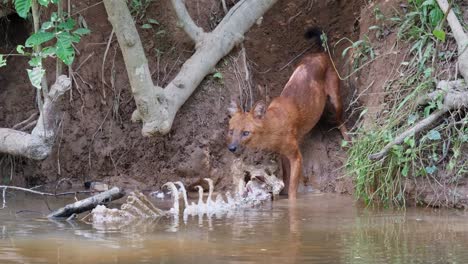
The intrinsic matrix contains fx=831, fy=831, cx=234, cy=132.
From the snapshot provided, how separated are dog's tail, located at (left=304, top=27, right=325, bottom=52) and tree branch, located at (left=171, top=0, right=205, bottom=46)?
1.29m

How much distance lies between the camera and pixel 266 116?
877cm

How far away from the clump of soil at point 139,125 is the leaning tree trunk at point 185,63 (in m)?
0.31

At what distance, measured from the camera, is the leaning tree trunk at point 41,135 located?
7.25 m

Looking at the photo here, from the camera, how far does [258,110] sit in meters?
8.67

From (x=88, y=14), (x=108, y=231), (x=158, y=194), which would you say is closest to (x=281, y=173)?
(x=158, y=194)

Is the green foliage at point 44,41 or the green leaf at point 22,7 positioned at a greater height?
the green leaf at point 22,7

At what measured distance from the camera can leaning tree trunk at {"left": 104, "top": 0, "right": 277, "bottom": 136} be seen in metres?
7.34

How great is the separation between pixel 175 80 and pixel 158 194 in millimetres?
1144

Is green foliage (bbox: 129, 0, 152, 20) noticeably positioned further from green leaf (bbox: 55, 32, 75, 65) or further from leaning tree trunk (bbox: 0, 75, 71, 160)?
green leaf (bbox: 55, 32, 75, 65)

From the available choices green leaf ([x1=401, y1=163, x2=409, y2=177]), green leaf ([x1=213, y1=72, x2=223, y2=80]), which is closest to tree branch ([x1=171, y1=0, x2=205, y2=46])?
green leaf ([x1=213, y1=72, x2=223, y2=80])

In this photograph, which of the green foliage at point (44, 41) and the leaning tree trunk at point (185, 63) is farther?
the leaning tree trunk at point (185, 63)

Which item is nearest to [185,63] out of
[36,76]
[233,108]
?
[233,108]

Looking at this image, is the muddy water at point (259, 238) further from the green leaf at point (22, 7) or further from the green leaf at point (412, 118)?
the green leaf at point (22, 7)

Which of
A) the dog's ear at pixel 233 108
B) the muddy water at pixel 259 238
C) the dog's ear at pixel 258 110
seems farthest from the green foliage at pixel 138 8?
the muddy water at pixel 259 238
